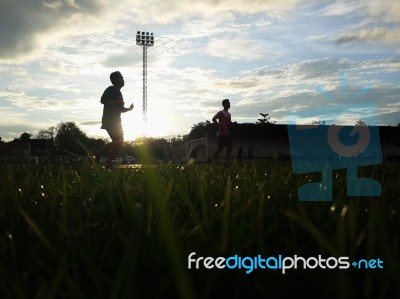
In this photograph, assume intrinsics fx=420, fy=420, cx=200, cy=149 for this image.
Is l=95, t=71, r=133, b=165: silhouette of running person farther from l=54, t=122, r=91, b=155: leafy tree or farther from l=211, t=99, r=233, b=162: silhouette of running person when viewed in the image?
l=54, t=122, r=91, b=155: leafy tree

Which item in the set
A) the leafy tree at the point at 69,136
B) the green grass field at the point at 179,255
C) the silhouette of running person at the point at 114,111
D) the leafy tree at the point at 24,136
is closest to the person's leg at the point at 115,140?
the silhouette of running person at the point at 114,111

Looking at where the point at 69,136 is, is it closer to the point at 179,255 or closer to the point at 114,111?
the point at 114,111

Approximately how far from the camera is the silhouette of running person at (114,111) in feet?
30.7

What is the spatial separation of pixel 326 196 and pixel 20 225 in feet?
4.79

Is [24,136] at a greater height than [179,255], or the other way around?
[24,136]

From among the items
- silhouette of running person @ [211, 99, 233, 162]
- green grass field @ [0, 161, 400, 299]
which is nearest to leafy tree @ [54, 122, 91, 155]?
silhouette of running person @ [211, 99, 233, 162]

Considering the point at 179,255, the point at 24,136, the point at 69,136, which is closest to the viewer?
the point at 179,255

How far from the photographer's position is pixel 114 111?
9.49m

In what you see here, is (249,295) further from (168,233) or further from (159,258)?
(168,233)

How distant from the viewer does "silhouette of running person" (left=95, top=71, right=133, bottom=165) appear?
9.34 metres

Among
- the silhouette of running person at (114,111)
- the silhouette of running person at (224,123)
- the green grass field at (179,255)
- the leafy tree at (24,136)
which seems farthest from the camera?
the leafy tree at (24,136)

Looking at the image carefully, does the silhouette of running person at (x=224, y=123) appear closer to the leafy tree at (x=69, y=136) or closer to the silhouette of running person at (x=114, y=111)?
the silhouette of running person at (x=114, y=111)

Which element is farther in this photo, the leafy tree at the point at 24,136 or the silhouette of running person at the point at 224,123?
the leafy tree at the point at 24,136

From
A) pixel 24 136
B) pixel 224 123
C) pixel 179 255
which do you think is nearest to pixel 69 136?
pixel 24 136
